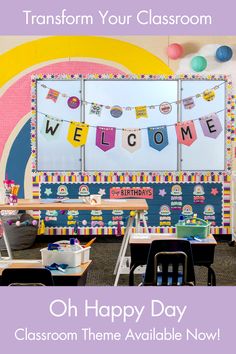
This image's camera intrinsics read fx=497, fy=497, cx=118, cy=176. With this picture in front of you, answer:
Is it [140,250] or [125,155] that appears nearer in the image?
[140,250]

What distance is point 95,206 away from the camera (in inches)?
178

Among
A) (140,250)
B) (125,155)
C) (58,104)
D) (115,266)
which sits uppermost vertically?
(58,104)

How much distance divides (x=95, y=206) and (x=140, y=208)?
41 cm

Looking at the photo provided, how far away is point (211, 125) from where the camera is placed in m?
6.72

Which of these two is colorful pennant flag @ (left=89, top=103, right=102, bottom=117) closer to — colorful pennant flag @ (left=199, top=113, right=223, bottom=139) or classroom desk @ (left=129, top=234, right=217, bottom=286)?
colorful pennant flag @ (left=199, top=113, right=223, bottom=139)

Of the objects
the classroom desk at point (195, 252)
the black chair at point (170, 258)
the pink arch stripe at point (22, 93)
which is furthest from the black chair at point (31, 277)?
the pink arch stripe at point (22, 93)

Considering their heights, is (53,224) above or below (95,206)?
below

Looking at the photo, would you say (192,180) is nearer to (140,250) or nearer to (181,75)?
(181,75)

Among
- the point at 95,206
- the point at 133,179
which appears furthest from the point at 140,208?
the point at 133,179

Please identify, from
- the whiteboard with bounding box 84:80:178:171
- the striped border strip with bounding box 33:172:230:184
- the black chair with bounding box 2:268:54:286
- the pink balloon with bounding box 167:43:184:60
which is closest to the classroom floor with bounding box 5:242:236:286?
the striped border strip with bounding box 33:172:230:184

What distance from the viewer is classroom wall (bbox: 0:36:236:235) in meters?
6.72

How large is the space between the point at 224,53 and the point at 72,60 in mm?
2026

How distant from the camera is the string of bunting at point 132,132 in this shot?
6.72 m

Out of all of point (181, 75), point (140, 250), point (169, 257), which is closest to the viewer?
point (169, 257)
